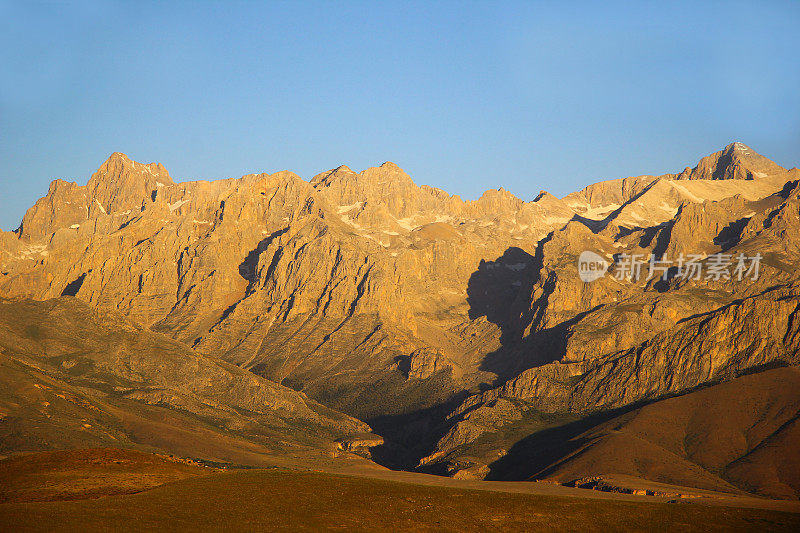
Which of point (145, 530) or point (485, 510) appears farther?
point (485, 510)

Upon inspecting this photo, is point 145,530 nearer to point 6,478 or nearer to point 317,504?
point 317,504

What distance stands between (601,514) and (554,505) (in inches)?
313

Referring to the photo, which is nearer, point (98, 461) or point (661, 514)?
point (661, 514)

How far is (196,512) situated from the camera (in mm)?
124625

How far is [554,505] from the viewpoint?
462 feet

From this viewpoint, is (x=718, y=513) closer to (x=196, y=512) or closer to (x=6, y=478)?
(x=196, y=512)

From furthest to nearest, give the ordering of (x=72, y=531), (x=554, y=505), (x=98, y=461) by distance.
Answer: (x=98, y=461), (x=554, y=505), (x=72, y=531)

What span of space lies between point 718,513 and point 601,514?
779 inches

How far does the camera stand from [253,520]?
12094cm

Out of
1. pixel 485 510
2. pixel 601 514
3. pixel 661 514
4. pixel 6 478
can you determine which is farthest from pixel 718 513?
pixel 6 478

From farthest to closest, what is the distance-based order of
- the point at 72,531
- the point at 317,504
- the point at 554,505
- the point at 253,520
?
the point at 554,505
the point at 317,504
the point at 253,520
the point at 72,531

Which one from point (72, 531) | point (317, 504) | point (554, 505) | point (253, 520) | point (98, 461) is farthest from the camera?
point (98, 461)

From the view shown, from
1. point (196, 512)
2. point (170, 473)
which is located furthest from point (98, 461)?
point (196, 512)

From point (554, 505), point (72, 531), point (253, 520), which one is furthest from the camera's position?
point (554, 505)
